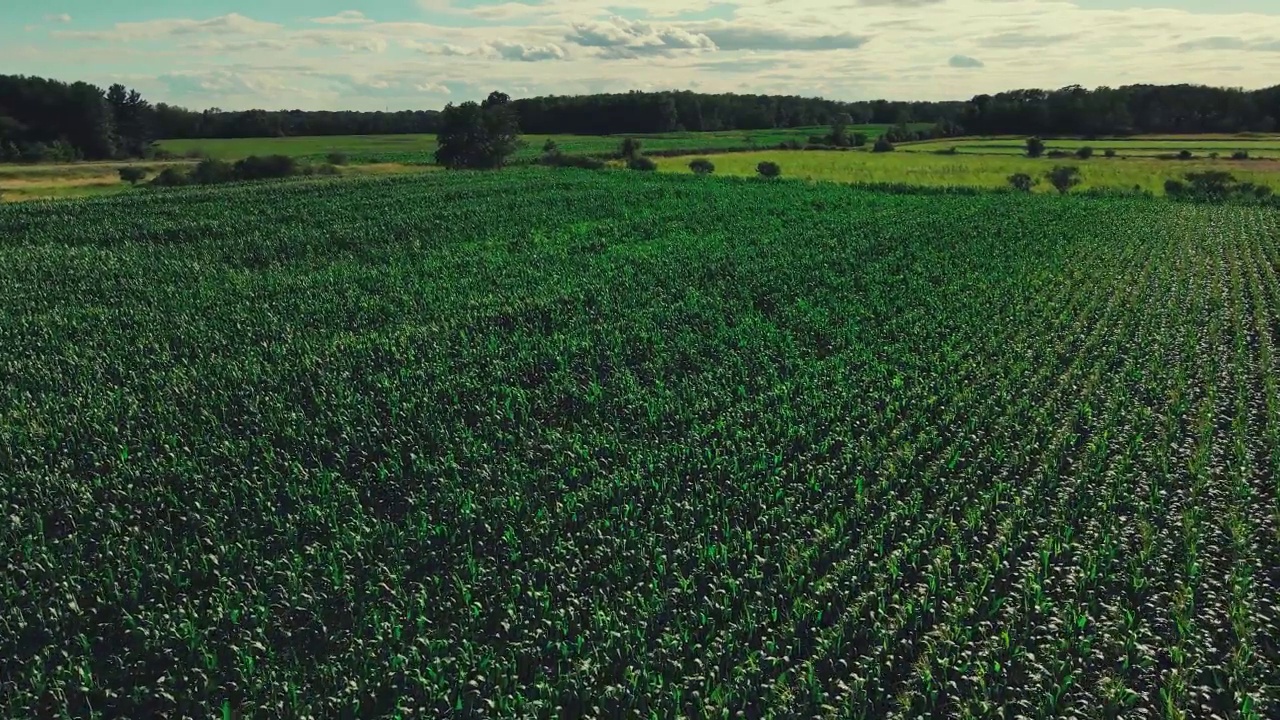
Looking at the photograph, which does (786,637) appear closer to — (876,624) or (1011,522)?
(876,624)

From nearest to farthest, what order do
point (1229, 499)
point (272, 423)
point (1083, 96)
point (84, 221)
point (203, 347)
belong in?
point (1229, 499) → point (272, 423) → point (203, 347) → point (84, 221) → point (1083, 96)

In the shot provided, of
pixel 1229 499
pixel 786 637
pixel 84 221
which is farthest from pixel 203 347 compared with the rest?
pixel 84 221

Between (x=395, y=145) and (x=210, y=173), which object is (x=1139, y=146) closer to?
(x=395, y=145)

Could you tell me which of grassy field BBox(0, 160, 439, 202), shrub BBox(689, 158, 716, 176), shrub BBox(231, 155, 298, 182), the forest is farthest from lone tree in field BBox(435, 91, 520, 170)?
the forest

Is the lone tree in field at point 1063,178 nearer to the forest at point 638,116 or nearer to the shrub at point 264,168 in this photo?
the forest at point 638,116

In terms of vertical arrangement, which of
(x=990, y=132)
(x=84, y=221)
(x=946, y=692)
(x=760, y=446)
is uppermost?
(x=990, y=132)

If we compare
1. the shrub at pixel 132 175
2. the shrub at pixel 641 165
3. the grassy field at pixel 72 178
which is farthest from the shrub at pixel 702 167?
the shrub at pixel 132 175

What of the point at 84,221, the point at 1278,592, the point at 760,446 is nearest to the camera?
the point at 1278,592

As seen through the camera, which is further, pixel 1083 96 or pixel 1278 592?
pixel 1083 96
